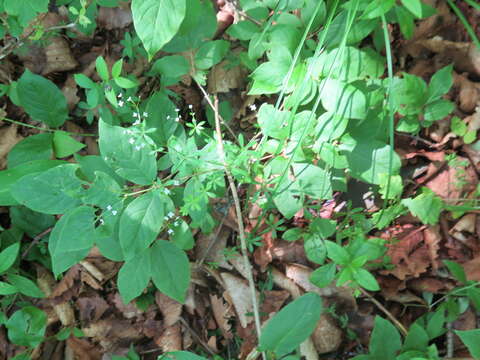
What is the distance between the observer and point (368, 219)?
1.54 meters

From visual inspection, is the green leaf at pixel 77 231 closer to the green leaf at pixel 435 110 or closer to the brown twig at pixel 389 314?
the brown twig at pixel 389 314

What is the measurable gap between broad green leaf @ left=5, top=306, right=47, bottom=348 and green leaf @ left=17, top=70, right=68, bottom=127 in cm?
74

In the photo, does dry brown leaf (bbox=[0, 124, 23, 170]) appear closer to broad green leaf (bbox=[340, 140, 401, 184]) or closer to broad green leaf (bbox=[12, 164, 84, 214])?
broad green leaf (bbox=[12, 164, 84, 214])

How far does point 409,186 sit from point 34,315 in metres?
1.55

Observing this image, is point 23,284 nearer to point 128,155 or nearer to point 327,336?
point 128,155

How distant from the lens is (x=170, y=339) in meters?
1.74

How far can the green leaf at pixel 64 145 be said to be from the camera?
5.41 feet

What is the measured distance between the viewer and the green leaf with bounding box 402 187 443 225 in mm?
1454

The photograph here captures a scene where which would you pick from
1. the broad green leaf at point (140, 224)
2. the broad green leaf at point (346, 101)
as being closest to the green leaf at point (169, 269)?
the broad green leaf at point (140, 224)

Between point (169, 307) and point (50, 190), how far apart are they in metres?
0.78

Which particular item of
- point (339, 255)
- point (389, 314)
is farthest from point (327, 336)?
point (339, 255)

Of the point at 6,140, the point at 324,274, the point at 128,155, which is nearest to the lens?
the point at 128,155

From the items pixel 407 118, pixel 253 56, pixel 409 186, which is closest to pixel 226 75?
pixel 253 56

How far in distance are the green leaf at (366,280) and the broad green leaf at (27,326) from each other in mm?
1211
